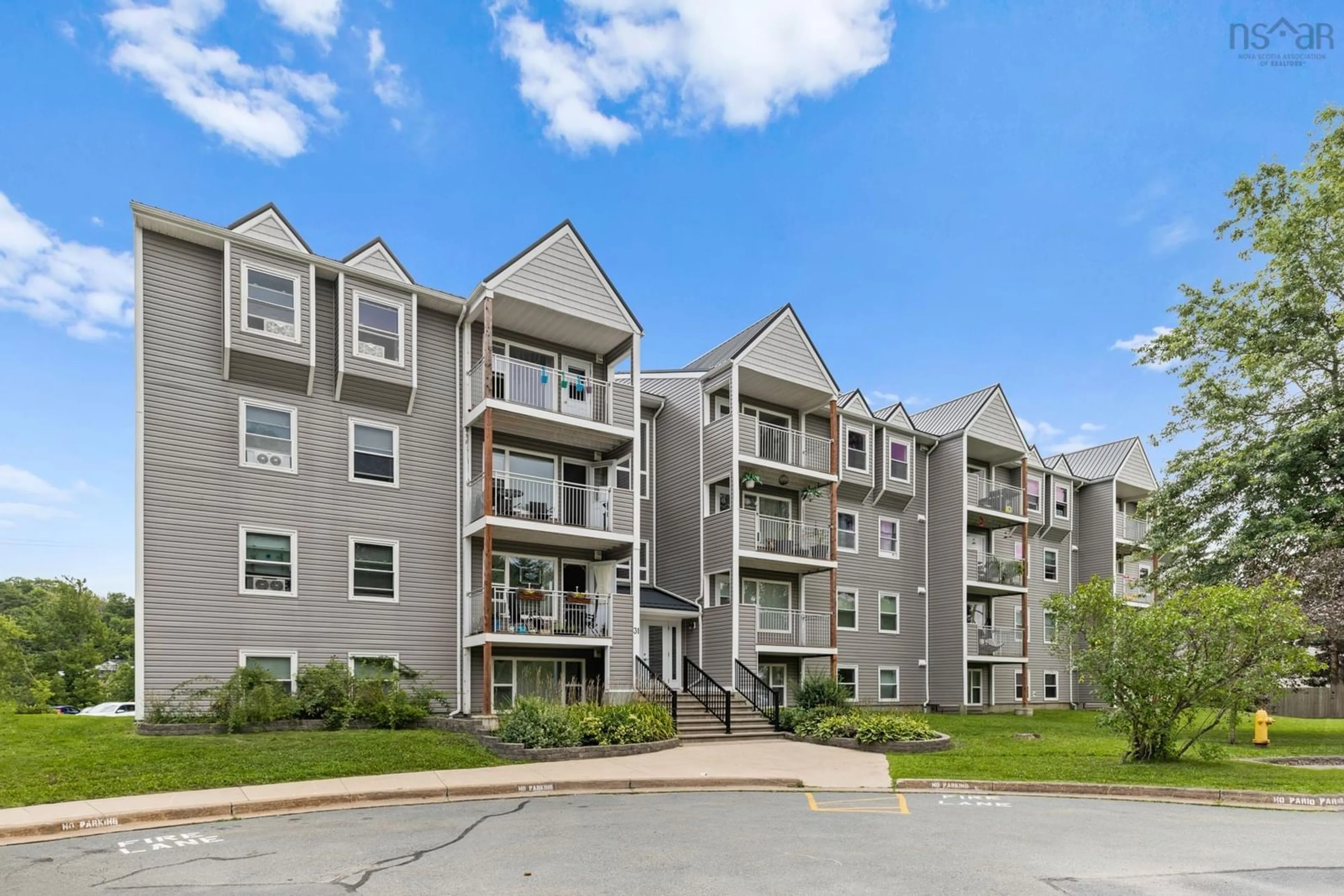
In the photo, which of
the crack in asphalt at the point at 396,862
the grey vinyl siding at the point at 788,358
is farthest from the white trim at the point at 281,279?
the crack in asphalt at the point at 396,862

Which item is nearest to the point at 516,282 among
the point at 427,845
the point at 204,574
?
the point at 204,574

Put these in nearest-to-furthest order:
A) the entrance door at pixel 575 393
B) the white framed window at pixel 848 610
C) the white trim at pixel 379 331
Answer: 1. the white trim at pixel 379 331
2. the entrance door at pixel 575 393
3. the white framed window at pixel 848 610

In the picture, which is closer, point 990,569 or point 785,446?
point 785,446

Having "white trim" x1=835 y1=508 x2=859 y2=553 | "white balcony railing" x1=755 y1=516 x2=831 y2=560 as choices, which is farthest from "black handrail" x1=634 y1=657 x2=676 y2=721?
"white trim" x1=835 y1=508 x2=859 y2=553

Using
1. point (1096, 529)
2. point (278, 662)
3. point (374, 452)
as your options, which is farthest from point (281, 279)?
point (1096, 529)

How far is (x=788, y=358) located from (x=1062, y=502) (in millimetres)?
17109

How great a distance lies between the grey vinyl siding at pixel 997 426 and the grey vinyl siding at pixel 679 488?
35.4 ft

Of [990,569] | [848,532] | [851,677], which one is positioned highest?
[848,532]

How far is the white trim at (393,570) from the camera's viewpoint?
1788 cm

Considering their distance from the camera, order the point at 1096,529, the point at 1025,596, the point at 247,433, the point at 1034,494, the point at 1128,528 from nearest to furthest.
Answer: the point at 247,433 < the point at 1025,596 < the point at 1034,494 < the point at 1096,529 < the point at 1128,528

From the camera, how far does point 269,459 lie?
17297 millimetres

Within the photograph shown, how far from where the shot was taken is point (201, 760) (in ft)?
40.3

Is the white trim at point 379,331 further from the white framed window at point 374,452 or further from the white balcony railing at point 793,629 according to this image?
the white balcony railing at point 793,629

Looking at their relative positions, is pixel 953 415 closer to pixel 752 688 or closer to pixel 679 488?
pixel 679 488
